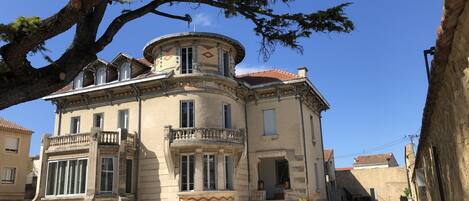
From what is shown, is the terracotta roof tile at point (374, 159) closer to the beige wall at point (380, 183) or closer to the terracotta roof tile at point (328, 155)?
the beige wall at point (380, 183)

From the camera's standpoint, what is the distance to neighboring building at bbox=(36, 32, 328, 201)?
928 inches

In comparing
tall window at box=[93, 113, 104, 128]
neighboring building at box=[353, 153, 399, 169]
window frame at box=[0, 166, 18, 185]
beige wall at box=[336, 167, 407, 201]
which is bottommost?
beige wall at box=[336, 167, 407, 201]

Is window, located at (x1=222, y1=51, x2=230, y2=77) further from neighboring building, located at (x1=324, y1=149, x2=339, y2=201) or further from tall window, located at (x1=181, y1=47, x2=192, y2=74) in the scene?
neighboring building, located at (x1=324, y1=149, x2=339, y2=201)

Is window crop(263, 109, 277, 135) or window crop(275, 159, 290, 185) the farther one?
window crop(275, 159, 290, 185)

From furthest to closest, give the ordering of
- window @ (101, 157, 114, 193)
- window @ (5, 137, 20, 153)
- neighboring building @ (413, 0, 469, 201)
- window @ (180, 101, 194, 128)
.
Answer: window @ (5, 137, 20, 153), window @ (180, 101, 194, 128), window @ (101, 157, 114, 193), neighboring building @ (413, 0, 469, 201)

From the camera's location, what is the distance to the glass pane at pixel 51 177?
24531 mm

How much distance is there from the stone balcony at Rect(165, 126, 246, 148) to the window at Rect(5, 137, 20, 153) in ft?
81.9

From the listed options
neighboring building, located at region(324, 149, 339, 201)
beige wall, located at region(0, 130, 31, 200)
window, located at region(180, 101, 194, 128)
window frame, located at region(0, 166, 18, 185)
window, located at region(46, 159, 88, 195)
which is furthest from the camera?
beige wall, located at region(0, 130, 31, 200)

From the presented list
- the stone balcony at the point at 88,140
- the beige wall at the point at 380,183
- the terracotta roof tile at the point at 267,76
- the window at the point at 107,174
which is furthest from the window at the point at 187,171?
the beige wall at the point at 380,183

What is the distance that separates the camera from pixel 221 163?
23.9m

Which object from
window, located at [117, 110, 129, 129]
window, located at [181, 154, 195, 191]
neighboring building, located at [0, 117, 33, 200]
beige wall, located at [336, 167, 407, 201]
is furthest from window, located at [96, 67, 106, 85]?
beige wall, located at [336, 167, 407, 201]

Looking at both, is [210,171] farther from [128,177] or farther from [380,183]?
[380,183]

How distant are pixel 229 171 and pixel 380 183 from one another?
21.3m

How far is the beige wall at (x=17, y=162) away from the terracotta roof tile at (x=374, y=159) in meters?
41.5
